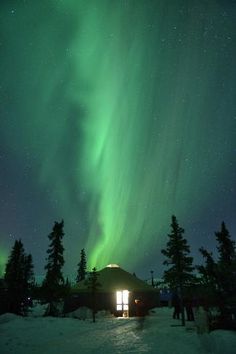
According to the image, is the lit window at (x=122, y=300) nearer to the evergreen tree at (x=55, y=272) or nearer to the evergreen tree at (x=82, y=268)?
the evergreen tree at (x=55, y=272)

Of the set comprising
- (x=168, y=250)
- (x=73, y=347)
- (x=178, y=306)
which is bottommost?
(x=73, y=347)

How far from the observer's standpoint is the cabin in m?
34.0

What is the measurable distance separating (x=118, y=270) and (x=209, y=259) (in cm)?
2654

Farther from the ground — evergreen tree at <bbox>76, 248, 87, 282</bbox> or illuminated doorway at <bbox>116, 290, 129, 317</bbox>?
evergreen tree at <bbox>76, 248, 87, 282</bbox>

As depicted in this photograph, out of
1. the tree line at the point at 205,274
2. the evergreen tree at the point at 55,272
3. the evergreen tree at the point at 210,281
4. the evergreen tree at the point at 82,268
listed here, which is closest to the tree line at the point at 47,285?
the evergreen tree at the point at 55,272

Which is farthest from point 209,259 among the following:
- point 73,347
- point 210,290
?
point 73,347

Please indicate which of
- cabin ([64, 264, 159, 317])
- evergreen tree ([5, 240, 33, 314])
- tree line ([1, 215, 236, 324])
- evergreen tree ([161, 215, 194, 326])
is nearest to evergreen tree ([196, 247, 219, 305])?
tree line ([1, 215, 236, 324])

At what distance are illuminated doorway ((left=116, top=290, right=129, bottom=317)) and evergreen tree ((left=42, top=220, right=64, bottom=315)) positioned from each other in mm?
6505

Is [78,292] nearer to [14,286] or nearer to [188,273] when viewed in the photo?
[14,286]

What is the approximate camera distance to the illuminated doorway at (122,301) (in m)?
34.2

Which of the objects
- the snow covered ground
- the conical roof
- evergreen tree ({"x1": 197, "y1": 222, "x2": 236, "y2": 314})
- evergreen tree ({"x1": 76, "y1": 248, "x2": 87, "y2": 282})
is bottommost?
the snow covered ground

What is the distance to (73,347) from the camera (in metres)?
12.6

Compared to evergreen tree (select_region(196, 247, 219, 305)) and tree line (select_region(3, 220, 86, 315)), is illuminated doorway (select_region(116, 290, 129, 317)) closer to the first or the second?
tree line (select_region(3, 220, 86, 315))

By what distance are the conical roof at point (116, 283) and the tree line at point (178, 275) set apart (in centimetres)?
392
